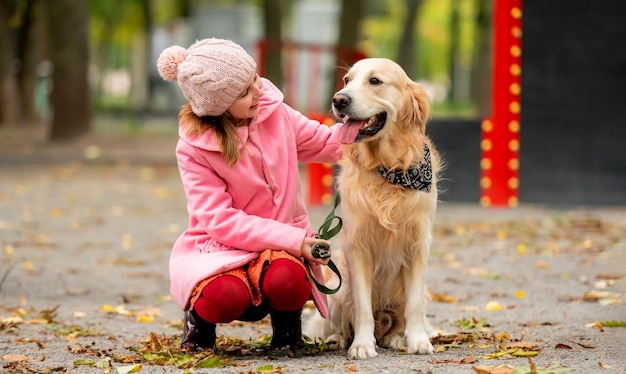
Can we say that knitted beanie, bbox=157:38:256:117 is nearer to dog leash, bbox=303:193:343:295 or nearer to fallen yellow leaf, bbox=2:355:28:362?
dog leash, bbox=303:193:343:295

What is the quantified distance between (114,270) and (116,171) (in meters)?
8.97

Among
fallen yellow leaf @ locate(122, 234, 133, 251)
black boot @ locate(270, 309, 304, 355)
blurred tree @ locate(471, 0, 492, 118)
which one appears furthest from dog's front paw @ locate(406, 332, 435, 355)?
blurred tree @ locate(471, 0, 492, 118)

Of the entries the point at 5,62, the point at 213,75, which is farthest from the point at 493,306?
the point at 5,62

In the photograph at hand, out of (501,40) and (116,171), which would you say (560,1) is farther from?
(116,171)

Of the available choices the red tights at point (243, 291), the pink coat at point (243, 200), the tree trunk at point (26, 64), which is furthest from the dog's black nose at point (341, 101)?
the tree trunk at point (26, 64)

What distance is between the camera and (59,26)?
2009 cm

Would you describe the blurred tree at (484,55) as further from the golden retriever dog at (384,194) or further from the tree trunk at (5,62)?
the golden retriever dog at (384,194)

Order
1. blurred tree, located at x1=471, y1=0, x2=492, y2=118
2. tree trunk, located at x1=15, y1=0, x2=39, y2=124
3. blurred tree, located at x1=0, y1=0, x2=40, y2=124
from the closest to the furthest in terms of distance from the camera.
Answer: blurred tree, located at x1=471, y1=0, x2=492, y2=118
blurred tree, located at x1=0, y1=0, x2=40, y2=124
tree trunk, located at x1=15, y1=0, x2=39, y2=124

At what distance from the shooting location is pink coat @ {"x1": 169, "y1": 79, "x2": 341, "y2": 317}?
15.5ft

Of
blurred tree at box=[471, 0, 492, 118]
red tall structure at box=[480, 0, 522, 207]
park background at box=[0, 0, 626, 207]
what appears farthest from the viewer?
blurred tree at box=[471, 0, 492, 118]

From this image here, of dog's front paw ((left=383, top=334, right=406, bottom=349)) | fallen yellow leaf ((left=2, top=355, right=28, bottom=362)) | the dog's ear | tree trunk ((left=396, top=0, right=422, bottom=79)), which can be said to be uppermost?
tree trunk ((left=396, top=0, right=422, bottom=79))

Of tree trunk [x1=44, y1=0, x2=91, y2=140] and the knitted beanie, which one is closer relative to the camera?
the knitted beanie

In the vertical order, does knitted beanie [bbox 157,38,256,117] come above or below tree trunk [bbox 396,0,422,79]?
below

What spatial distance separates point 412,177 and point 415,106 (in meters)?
0.34
